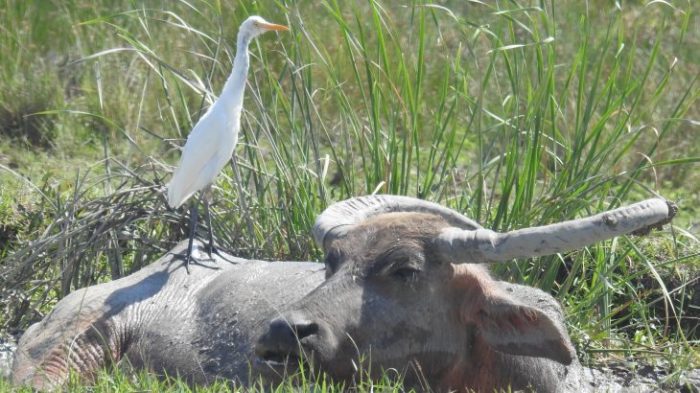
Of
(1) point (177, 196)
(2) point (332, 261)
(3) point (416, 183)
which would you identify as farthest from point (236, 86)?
(2) point (332, 261)

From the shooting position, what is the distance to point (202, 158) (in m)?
6.40

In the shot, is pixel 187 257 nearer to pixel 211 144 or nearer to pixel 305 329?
pixel 211 144

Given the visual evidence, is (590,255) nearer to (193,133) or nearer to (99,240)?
(193,133)

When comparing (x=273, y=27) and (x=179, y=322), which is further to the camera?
(x=273, y=27)

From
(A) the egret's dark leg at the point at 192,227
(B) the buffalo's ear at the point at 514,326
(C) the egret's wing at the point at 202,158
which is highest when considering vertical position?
(C) the egret's wing at the point at 202,158

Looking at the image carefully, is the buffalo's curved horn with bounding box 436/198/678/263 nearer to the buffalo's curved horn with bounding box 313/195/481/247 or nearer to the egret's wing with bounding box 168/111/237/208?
the buffalo's curved horn with bounding box 313/195/481/247

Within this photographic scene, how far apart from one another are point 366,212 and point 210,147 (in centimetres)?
120

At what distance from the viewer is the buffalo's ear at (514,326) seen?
4988 millimetres

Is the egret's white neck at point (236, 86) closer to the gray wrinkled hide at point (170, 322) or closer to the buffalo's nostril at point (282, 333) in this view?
the gray wrinkled hide at point (170, 322)

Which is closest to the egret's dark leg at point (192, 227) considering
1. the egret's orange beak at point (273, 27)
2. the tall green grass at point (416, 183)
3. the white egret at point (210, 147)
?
the white egret at point (210, 147)

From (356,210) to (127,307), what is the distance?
1.23 meters

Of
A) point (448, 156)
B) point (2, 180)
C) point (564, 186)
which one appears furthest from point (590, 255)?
point (2, 180)

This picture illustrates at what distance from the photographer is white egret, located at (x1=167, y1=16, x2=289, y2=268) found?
20.8 feet

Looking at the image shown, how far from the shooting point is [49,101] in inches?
383
